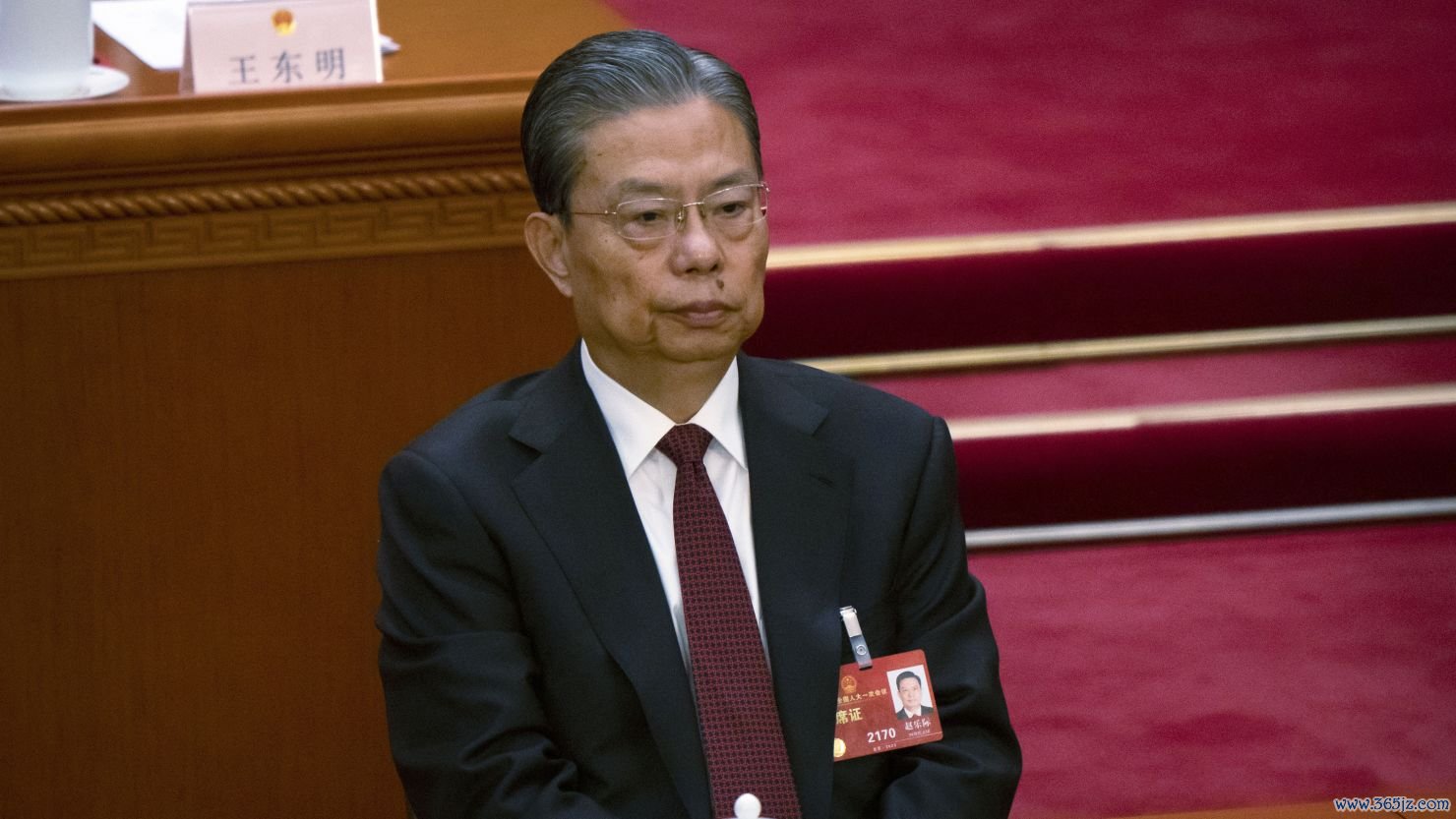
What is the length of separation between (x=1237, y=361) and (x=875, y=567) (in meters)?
1.56

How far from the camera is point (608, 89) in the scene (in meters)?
1.57

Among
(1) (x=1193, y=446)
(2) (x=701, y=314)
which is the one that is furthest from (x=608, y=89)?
(1) (x=1193, y=446)

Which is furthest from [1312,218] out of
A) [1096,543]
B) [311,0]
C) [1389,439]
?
[311,0]

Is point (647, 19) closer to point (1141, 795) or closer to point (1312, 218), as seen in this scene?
point (1312, 218)

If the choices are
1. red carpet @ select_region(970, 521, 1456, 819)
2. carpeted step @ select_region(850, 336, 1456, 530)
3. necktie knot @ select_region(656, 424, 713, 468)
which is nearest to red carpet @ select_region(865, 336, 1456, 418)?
carpeted step @ select_region(850, 336, 1456, 530)

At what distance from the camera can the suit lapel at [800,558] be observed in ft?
5.32

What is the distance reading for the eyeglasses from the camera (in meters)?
1.57

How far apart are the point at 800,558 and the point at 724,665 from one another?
0.38ft

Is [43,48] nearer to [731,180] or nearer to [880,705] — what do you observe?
[731,180]

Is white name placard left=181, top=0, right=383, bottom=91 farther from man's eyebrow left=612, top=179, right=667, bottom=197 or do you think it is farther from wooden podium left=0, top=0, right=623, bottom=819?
man's eyebrow left=612, top=179, right=667, bottom=197

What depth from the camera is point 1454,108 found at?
3469 mm

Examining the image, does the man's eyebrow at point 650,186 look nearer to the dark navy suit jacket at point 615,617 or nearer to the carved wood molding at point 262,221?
the dark navy suit jacket at point 615,617

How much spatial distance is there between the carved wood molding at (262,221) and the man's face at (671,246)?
0.51 m

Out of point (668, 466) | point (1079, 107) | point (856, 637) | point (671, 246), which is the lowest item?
point (856, 637)
